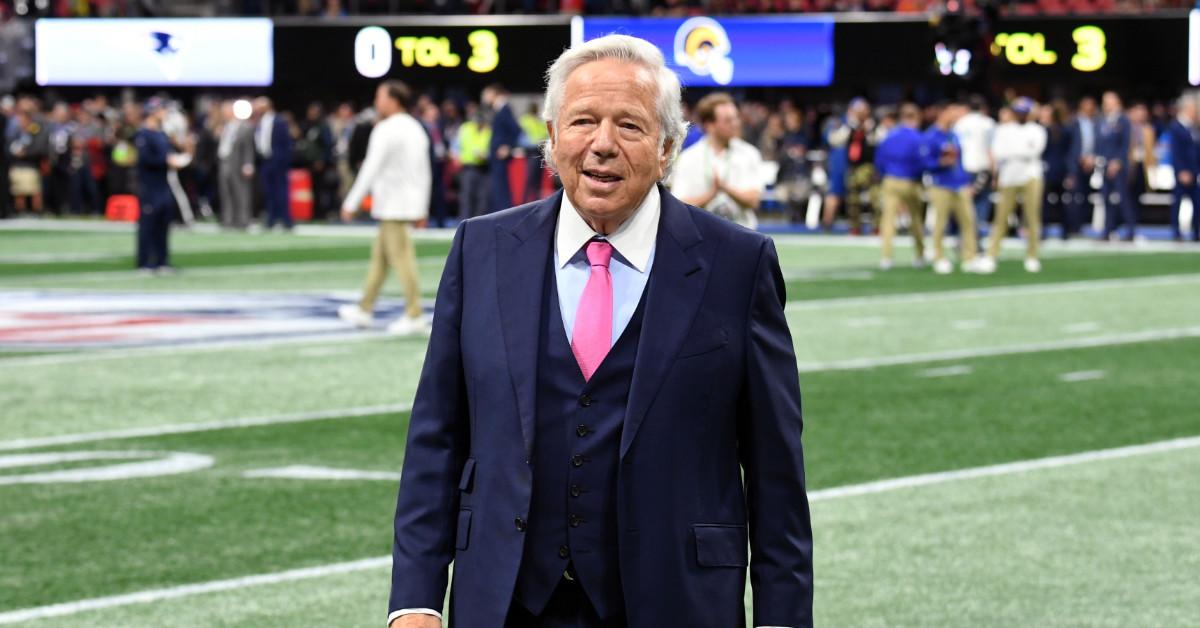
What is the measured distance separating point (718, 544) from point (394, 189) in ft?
45.7

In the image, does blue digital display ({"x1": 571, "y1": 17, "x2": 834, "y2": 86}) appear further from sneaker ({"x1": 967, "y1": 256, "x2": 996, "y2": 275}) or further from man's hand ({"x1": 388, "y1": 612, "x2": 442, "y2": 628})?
man's hand ({"x1": 388, "y1": 612, "x2": 442, "y2": 628})

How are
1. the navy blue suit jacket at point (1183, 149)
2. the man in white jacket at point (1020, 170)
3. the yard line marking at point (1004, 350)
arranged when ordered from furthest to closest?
1. the navy blue suit jacket at point (1183, 149)
2. the man in white jacket at point (1020, 170)
3. the yard line marking at point (1004, 350)

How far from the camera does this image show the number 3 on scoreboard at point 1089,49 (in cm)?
3916

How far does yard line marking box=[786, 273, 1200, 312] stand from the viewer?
66.6 feet

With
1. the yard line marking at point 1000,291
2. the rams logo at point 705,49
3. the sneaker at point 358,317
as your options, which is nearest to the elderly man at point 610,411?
the sneaker at point 358,317

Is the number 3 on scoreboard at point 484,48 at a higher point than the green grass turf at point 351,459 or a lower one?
higher

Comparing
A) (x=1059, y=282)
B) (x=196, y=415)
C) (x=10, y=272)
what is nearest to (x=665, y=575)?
(x=196, y=415)

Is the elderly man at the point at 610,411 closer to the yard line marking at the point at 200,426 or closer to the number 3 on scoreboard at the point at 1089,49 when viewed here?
the yard line marking at the point at 200,426

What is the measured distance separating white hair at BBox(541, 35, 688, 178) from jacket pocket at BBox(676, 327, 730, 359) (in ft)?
1.11

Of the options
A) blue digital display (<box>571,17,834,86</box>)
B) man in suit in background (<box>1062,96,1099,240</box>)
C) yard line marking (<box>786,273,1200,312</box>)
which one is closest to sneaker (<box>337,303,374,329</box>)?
yard line marking (<box>786,273,1200,312</box>)

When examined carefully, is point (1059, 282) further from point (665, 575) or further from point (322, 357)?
point (665, 575)

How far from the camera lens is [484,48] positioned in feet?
138

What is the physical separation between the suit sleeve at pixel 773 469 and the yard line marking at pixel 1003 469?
5829 mm

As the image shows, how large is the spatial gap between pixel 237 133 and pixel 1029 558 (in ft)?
94.3
